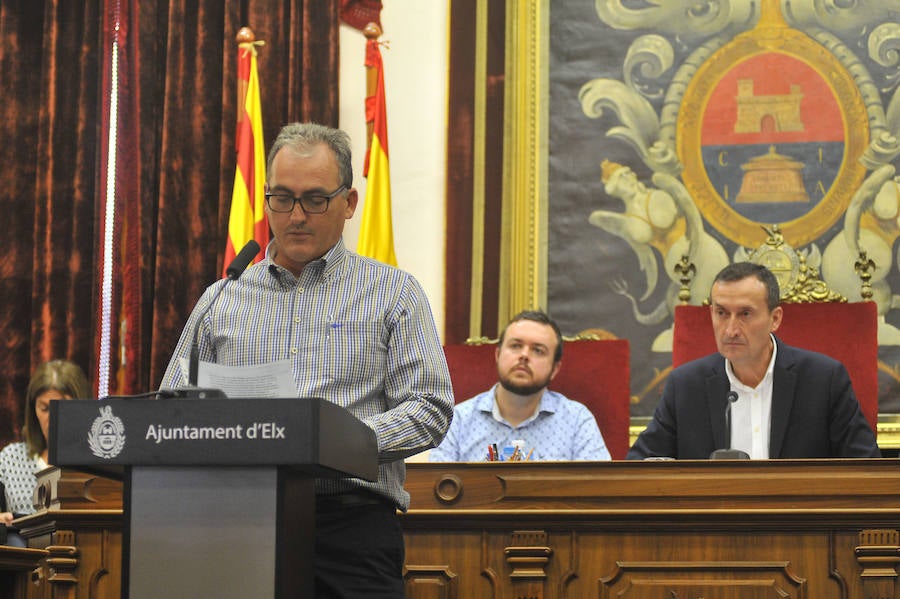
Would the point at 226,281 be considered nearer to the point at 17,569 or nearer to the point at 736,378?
the point at 17,569

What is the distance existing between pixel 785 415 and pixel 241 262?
8.18 ft

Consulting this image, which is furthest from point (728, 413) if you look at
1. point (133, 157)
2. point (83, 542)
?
point (133, 157)

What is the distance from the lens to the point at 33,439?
5.32 m

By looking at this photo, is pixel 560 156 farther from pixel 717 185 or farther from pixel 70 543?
pixel 70 543

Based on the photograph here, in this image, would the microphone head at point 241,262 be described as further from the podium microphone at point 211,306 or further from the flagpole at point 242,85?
the flagpole at point 242,85

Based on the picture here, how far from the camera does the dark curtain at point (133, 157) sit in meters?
6.38

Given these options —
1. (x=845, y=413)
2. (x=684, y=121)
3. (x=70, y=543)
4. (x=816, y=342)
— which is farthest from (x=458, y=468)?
(x=684, y=121)

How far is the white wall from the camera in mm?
6449

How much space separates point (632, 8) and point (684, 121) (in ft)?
2.05

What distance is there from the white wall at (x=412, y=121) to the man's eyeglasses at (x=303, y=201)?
3.94 meters

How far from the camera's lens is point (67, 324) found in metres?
6.43

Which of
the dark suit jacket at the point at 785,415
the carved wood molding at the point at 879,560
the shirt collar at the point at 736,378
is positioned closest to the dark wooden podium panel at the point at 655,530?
the carved wood molding at the point at 879,560

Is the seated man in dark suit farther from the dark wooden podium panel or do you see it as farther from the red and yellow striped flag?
the red and yellow striped flag

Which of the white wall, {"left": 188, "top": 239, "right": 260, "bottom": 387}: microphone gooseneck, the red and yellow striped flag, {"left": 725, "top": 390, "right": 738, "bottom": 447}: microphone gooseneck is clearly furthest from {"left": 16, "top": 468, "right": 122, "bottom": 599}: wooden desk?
the white wall
